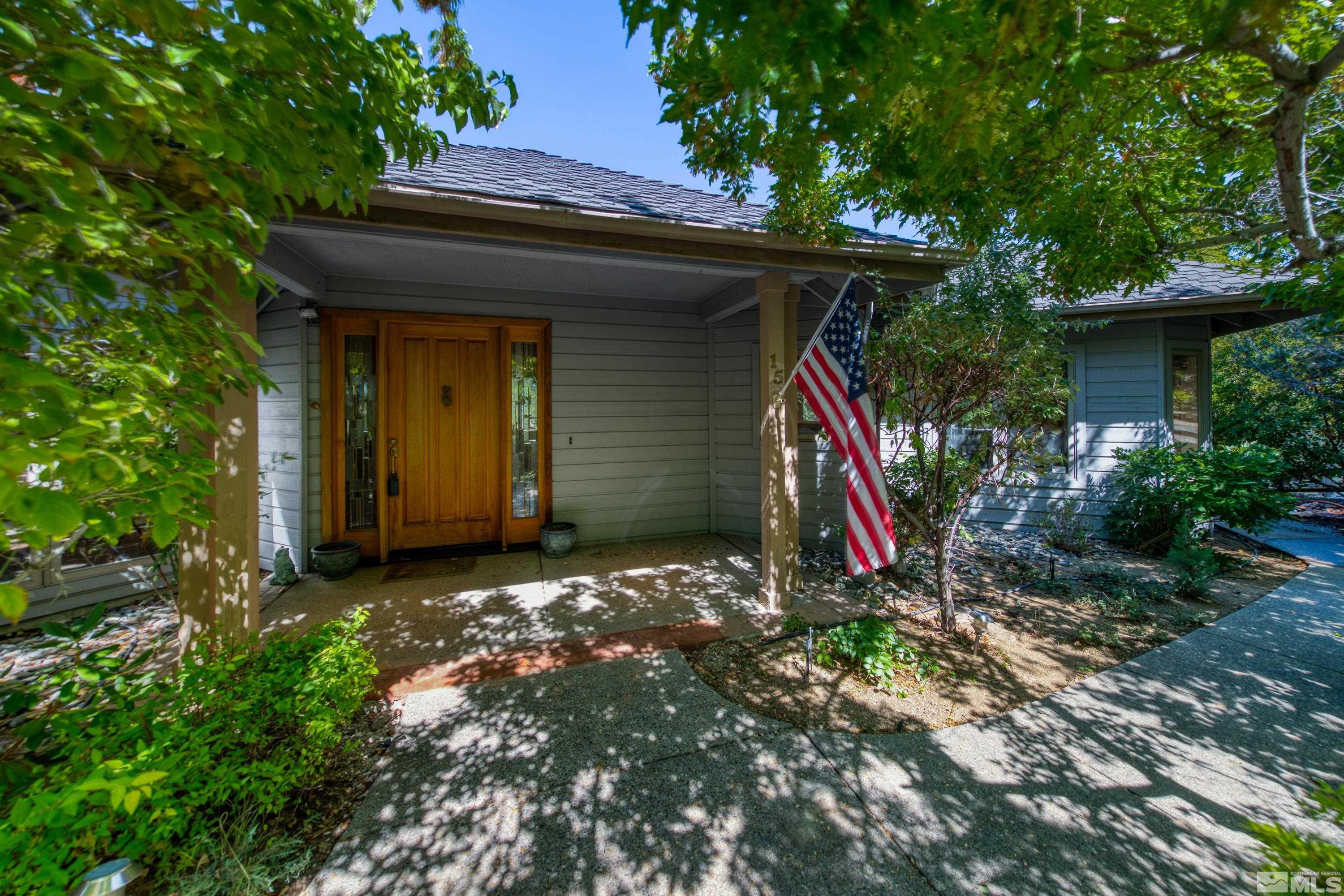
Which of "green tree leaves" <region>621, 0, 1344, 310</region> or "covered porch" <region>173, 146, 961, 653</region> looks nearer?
"green tree leaves" <region>621, 0, 1344, 310</region>

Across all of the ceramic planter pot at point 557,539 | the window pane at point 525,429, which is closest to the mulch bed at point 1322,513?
the ceramic planter pot at point 557,539

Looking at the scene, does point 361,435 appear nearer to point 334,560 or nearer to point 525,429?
point 334,560

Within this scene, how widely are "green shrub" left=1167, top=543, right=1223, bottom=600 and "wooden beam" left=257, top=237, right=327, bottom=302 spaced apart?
25.0 ft

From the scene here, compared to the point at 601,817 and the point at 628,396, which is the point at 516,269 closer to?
the point at 628,396

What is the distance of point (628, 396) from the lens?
222 inches

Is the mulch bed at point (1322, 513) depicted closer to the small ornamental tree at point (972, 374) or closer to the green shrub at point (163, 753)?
the small ornamental tree at point (972, 374)

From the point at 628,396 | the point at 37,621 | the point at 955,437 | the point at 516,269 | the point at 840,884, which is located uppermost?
the point at 516,269

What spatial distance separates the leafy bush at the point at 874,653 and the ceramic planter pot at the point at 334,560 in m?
4.13

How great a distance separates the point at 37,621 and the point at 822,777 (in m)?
5.32

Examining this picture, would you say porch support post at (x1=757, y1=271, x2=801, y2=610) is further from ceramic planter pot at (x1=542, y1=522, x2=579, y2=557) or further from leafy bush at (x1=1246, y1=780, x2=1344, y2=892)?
leafy bush at (x1=1246, y1=780, x2=1344, y2=892)

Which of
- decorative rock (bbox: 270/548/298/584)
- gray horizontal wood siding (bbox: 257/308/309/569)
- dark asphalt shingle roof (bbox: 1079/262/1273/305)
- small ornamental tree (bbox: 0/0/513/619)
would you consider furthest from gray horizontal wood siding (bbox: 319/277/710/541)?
dark asphalt shingle roof (bbox: 1079/262/1273/305)

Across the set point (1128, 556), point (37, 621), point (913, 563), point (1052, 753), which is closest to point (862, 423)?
point (1052, 753)

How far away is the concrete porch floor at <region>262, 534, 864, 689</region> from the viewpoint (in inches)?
127

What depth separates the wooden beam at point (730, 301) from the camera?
458 centimetres
